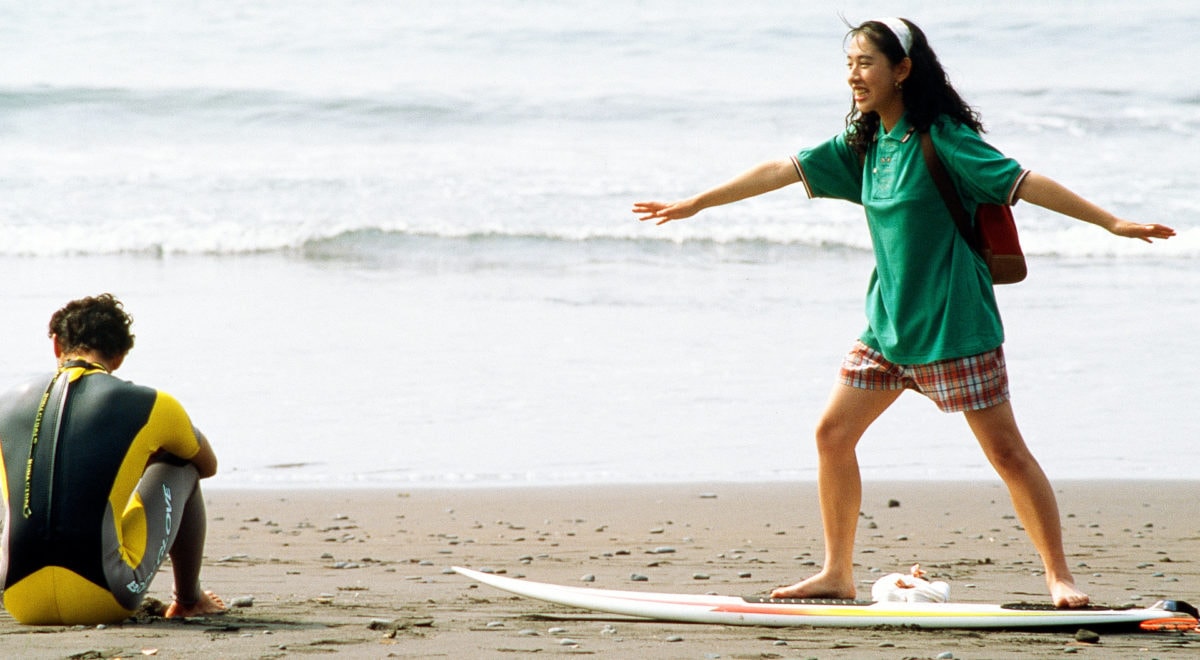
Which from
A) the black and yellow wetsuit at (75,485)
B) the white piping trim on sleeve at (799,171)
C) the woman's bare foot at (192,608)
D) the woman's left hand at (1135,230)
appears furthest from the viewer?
the white piping trim on sleeve at (799,171)

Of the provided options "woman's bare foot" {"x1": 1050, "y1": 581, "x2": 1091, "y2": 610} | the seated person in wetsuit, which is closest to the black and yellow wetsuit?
the seated person in wetsuit

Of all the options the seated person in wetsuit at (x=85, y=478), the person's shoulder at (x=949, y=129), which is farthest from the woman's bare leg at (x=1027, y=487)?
the seated person in wetsuit at (x=85, y=478)

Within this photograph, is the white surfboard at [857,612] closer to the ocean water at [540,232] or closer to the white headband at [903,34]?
the white headband at [903,34]

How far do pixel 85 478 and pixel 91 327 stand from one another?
16.3 inches

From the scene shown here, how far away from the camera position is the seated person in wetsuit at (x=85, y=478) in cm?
354

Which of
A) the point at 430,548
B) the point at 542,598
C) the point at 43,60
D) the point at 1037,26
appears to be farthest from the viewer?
the point at 1037,26

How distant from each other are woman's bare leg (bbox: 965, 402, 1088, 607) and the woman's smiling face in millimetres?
871

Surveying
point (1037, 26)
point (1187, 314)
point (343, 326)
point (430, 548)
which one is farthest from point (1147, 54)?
point (430, 548)

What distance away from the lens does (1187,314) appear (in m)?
10.3

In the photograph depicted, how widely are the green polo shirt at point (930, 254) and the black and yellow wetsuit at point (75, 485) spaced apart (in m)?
1.96

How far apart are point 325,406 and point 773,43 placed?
19.3 m

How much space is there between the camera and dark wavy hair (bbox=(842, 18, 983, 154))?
12.1 feet

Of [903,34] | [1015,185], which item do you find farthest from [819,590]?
[903,34]

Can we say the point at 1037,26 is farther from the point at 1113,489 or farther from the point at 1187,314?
the point at 1113,489
